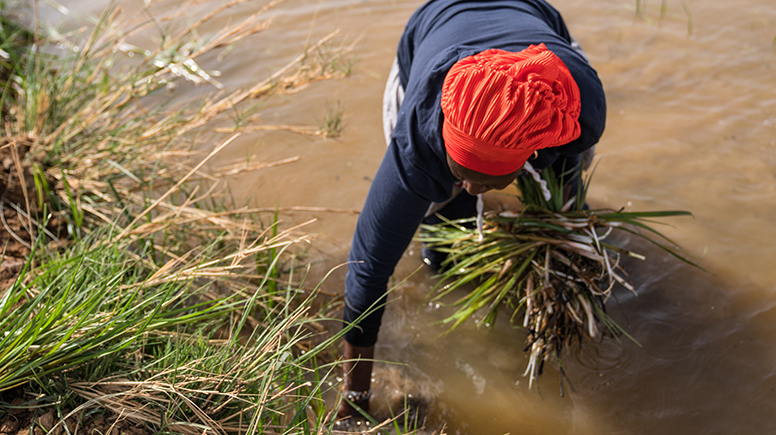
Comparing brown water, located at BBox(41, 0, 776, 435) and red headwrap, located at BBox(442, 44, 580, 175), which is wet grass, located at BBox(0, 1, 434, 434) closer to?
brown water, located at BBox(41, 0, 776, 435)

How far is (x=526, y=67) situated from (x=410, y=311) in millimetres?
1357

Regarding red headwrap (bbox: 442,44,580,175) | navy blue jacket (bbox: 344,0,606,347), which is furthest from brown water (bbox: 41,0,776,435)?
red headwrap (bbox: 442,44,580,175)

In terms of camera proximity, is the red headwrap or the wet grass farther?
the wet grass

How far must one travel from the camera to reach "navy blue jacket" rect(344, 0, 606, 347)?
52.7 inches

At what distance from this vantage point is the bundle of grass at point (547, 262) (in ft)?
5.96

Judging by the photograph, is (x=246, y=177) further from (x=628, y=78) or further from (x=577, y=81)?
(x=628, y=78)

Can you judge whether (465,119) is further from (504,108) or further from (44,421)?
(44,421)

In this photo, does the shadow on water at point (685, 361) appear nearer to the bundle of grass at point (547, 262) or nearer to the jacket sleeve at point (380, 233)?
the bundle of grass at point (547, 262)

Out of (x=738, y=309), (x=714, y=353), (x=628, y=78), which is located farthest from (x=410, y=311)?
(x=628, y=78)

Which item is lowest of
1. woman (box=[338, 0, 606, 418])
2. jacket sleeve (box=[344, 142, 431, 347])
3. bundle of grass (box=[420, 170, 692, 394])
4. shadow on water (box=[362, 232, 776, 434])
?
shadow on water (box=[362, 232, 776, 434])

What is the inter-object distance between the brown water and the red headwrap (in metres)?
1.10

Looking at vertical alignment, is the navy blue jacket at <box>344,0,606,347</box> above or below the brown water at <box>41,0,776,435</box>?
above

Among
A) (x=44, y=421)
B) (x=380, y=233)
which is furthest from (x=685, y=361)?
(x=44, y=421)

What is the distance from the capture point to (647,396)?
189 cm
